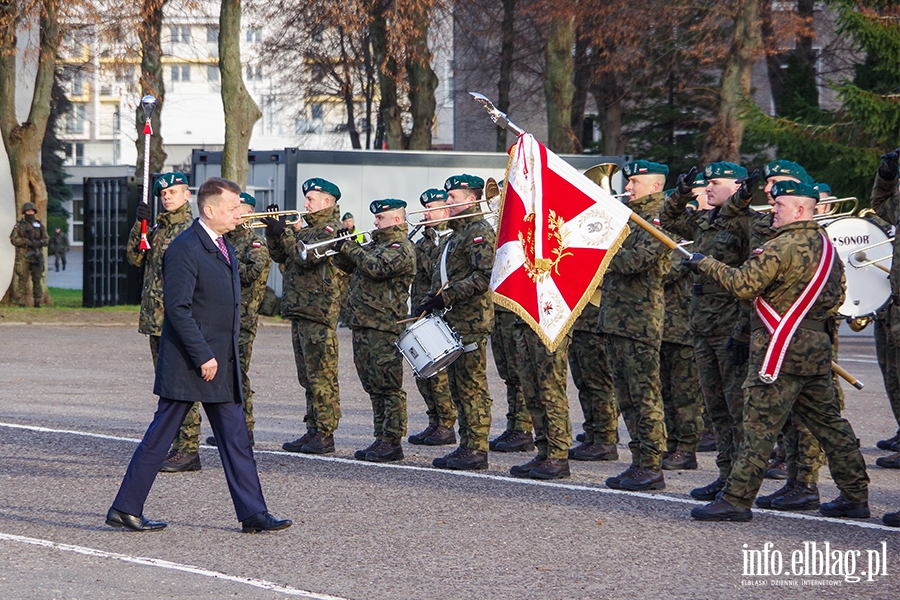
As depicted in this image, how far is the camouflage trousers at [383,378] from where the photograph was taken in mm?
9727

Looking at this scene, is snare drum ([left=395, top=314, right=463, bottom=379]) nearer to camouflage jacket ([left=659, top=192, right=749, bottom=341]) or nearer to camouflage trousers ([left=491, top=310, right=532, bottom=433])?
camouflage trousers ([left=491, top=310, right=532, bottom=433])

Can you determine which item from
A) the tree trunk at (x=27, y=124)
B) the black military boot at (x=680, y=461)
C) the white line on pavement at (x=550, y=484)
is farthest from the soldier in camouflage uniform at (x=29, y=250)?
the black military boot at (x=680, y=461)

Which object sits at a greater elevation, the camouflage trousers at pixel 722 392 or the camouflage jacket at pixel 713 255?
the camouflage jacket at pixel 713 255

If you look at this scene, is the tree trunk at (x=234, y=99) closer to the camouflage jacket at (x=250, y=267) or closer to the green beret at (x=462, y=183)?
the camouflage jacket at (x=250, y=267)

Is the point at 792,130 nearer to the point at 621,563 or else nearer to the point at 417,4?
the point at 417,4

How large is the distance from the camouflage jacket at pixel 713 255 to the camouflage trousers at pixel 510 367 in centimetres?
185

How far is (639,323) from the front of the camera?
29.4 feet

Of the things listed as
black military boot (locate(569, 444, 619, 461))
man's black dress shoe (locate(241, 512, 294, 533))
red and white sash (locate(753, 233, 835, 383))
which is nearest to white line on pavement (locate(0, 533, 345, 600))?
man's black dress shoe (locate(241, 512, 294, 533))

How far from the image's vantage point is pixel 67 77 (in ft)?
137

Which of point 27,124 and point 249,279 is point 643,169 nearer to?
point 249,279

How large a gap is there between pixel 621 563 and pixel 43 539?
125 inches

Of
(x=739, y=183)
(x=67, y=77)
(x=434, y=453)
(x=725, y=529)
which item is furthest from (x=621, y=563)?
(x=67, y=77)

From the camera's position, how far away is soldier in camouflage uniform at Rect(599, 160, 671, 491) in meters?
8.74

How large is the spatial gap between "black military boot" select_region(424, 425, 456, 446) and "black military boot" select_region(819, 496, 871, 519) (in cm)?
370
